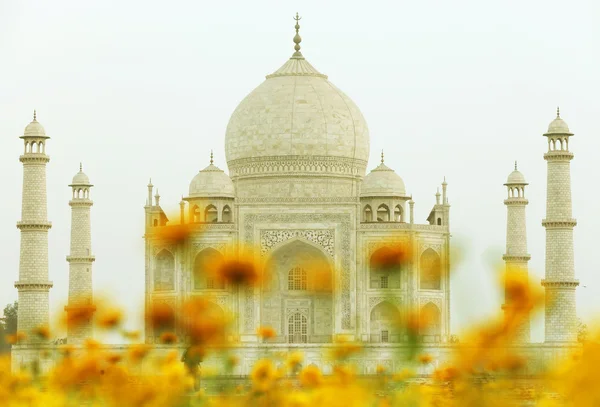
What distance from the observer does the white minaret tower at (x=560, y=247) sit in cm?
3175

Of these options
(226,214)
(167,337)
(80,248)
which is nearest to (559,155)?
(226,214)

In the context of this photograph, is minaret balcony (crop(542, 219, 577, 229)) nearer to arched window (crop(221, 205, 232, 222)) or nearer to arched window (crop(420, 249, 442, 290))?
arched window (crop(420, 249, 442, 290))

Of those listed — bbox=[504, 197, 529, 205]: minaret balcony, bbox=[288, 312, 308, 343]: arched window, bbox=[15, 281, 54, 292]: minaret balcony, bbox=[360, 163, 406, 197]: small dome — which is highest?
bbox=[360, 163, 406, 197]: small dome

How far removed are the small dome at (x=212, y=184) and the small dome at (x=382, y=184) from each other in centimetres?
348

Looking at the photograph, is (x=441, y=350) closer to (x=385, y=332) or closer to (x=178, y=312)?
(x=385, y=332)

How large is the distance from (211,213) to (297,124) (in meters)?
3.36

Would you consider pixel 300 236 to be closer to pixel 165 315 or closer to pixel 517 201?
pixel 517 201

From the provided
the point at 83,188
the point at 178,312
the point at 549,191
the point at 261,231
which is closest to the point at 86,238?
the point at 83,188

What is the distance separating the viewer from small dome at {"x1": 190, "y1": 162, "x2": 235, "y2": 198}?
34844mm

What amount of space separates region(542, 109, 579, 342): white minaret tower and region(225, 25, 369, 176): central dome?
19.5 ft

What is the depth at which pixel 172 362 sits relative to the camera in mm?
4059

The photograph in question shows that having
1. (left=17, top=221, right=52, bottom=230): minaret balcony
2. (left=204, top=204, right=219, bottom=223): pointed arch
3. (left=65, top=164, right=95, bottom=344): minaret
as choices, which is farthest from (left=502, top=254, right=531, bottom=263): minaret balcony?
(left=17, top=221, right=52, bottom=230): minaret balcony

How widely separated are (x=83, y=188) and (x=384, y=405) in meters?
32.2

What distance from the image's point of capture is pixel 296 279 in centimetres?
3447
